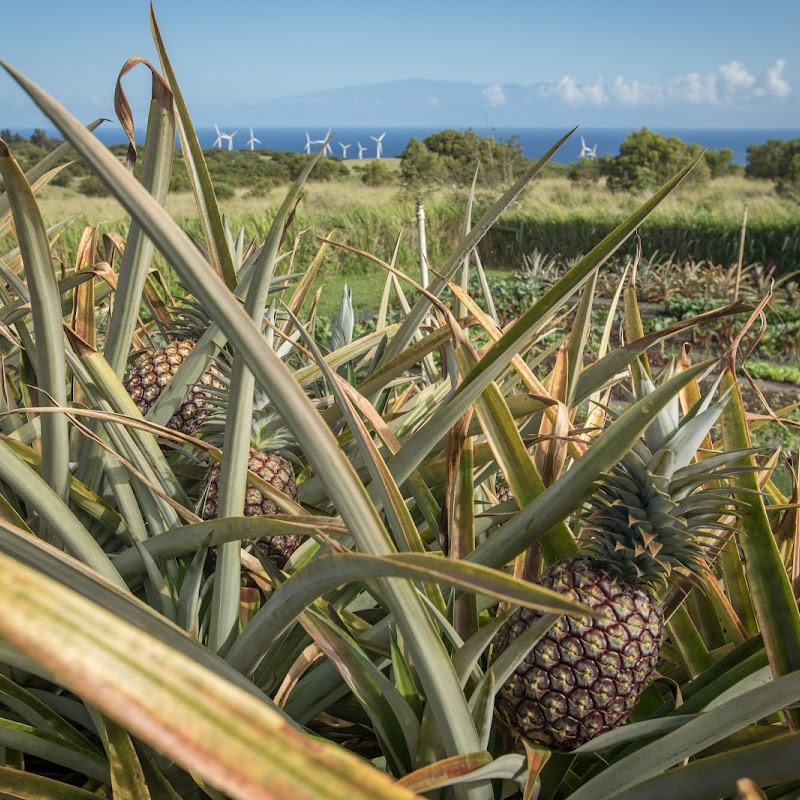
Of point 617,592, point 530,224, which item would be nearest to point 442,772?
point 617,592

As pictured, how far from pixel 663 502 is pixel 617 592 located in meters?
0.10

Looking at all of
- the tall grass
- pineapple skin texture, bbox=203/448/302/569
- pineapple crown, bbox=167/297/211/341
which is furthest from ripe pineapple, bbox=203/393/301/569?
the tall grass

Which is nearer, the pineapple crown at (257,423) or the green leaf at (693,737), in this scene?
the green leaf at (693,737)

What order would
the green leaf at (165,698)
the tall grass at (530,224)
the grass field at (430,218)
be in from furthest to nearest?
the grass field at (430,218) → the tall grass at (530,224) → the green leaf at (165,698)

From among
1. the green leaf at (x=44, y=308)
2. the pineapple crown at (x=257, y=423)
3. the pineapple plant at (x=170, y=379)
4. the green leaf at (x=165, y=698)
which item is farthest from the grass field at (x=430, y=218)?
the green leaf at (x=165, y=698)

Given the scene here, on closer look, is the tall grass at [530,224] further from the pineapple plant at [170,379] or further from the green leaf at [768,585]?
the green leaf at [768,585]

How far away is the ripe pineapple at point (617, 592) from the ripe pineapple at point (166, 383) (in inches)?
23.8

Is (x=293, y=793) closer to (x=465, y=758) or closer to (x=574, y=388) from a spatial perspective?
(x=465, y=758)

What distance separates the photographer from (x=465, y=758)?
0.56 metres

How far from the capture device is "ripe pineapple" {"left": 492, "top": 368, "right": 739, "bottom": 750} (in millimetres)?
688

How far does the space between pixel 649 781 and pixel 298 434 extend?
1.30 feet

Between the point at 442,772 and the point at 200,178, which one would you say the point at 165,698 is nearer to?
the point at 442,772

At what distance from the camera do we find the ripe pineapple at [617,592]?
688 mm

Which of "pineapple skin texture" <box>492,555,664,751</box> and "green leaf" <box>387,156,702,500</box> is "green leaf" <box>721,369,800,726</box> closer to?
"pineapple skin texture" <box>492,555,664,751</box>
